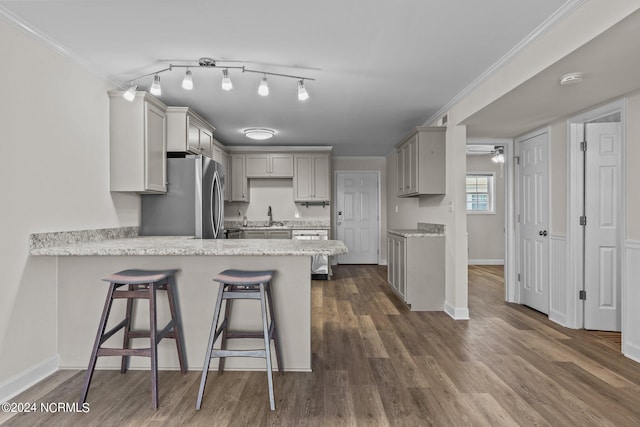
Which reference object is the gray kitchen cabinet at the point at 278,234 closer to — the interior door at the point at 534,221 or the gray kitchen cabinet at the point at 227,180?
the gray kitchen cabinet at the point at 227,180

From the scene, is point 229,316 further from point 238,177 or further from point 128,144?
point 238,177

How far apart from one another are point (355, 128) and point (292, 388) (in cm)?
369

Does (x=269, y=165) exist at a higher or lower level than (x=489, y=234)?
higher

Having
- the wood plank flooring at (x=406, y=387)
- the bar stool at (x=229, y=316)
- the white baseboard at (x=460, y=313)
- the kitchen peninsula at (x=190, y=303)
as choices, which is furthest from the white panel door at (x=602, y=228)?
the bar stool at (x=229, y=316)

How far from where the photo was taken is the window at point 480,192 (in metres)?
7.43

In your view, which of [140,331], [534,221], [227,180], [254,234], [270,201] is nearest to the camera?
[140,331]

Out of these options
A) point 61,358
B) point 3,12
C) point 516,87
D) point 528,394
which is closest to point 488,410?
point 528,394

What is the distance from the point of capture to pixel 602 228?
336 cm

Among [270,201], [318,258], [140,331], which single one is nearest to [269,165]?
[270,201]

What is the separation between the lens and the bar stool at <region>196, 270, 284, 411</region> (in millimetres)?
2070

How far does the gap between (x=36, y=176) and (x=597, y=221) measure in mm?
4795

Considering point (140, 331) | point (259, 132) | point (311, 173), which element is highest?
point (259, 132)

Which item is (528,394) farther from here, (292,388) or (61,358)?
(61,358)

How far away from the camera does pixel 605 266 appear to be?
3369mm
